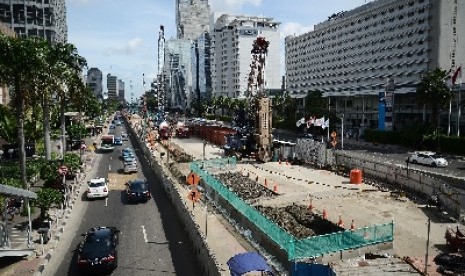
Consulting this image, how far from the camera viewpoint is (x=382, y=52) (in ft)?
378

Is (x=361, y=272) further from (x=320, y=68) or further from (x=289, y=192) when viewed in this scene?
(x=320, y=68)

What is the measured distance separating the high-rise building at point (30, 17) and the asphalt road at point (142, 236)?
74345 millimetres

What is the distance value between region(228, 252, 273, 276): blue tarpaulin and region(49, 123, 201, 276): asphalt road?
4.58 meters

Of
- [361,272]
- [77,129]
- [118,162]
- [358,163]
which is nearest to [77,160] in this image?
[118,162]

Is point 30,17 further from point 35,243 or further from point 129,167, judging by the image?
point 35,243

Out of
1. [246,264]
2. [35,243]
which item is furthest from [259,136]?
[246,264]

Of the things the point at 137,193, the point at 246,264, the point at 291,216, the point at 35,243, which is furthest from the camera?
the point at 137,193

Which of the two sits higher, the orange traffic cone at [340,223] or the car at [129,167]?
the car at [129,167]

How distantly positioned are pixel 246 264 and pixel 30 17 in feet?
330

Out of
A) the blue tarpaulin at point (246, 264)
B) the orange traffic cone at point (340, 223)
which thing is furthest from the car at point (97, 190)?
the blue tarpaulin at point (246, 264)

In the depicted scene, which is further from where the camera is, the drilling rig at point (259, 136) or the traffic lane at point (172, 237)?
the drilling rig at point (259, 136)

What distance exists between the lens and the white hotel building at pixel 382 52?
94.7 metres

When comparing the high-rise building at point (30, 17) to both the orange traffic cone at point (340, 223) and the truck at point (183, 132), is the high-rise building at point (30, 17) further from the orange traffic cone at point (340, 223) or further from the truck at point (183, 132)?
the orange traffic cone at point (340, 223)

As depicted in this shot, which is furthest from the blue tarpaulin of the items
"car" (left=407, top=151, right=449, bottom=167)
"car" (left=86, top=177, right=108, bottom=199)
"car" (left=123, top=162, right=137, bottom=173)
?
"car" (left=407, top=151, right=449, bottom=167)
